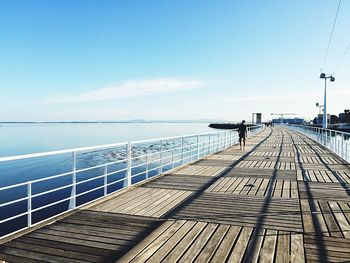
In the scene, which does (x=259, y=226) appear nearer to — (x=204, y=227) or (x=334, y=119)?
(x=204, y=227)

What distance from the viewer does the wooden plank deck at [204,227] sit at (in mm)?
3490

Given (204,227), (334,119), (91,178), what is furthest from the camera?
(334,119)

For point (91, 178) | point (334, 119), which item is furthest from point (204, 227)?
point (334, 119)

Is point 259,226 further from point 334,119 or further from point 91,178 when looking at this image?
point 334,119

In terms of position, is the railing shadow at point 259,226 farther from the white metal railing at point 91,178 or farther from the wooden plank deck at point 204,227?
the white metal railing at point 91,178

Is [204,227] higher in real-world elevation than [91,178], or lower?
higher

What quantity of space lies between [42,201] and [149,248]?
12141 millimetres

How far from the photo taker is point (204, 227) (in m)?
4.38

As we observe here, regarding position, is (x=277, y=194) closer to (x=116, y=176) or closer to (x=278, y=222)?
(x=278, y=222)

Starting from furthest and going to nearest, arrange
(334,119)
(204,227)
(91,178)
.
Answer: (334,119) < (91,178) < (204,227)

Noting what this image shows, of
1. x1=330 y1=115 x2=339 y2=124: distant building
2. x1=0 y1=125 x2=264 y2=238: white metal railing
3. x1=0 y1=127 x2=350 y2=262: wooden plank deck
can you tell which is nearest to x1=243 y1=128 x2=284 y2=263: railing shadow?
x1=0 y1=127 x2=350 y2=262: wooden plank deck

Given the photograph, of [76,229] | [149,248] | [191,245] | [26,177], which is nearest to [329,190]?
[191,245]

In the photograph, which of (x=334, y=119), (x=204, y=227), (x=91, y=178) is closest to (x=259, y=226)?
(x=204, y=227)

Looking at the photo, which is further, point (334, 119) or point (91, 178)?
point (334, 119)
